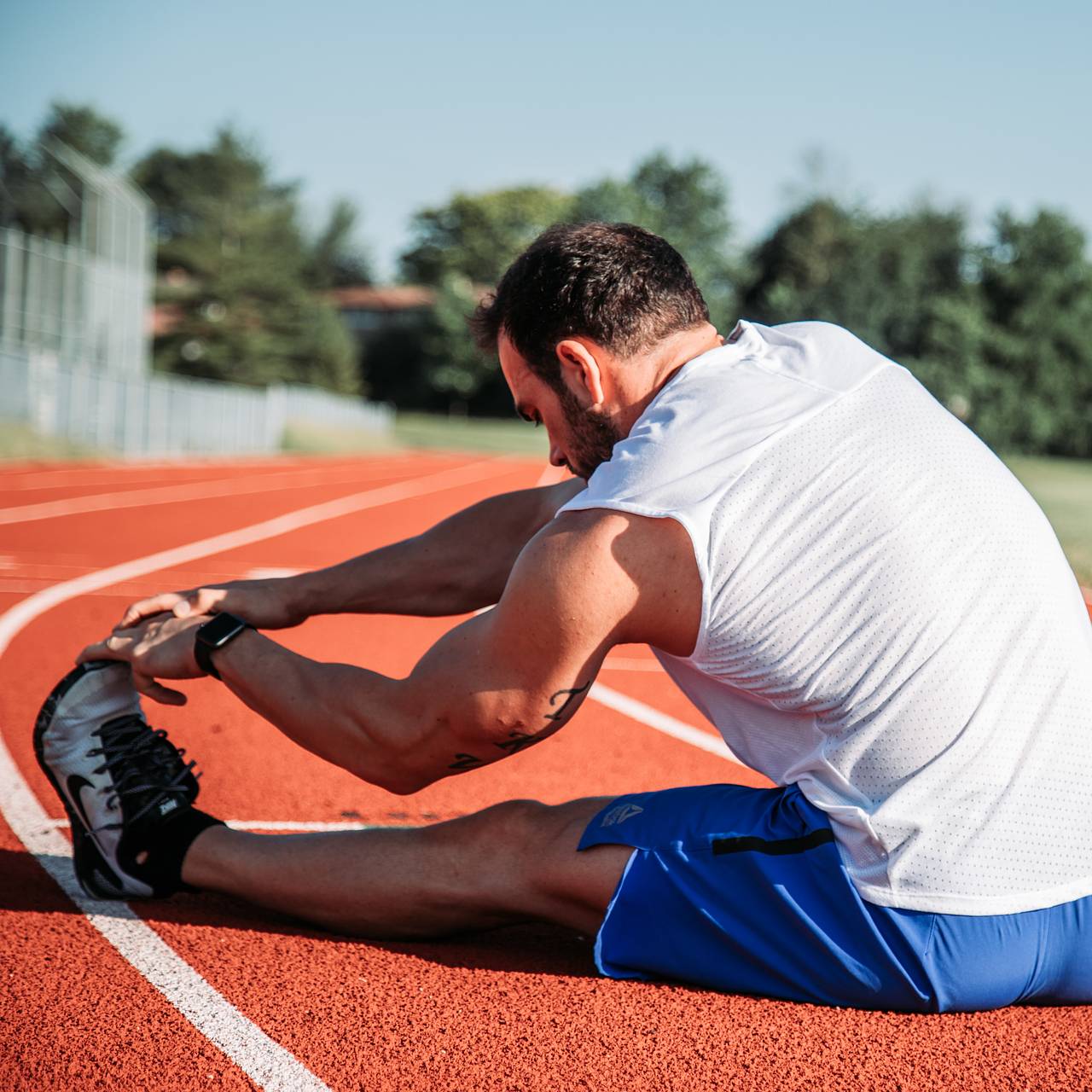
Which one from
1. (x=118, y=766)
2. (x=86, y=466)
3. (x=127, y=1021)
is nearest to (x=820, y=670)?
(x=127, y=1021)

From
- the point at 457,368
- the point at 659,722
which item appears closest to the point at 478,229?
the point at 457,368

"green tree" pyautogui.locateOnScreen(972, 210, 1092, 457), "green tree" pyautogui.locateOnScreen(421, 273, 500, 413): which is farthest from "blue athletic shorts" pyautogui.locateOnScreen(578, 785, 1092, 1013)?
"green tree" pyautogui.locateOnScreen(421, 273, 500, 413)

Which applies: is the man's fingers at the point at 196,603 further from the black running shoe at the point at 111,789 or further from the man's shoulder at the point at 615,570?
the man's shoulder at the point at 615,570

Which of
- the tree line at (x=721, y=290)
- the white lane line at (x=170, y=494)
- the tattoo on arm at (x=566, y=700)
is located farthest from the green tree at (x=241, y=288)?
the tattoo on arm at (x=566, y=700)

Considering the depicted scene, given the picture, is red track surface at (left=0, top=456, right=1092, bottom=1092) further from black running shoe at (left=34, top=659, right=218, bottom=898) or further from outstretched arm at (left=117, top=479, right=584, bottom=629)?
→ outstretched arm at (left=117, top=479, right=584, bottom=629)

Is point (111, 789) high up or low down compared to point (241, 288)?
down

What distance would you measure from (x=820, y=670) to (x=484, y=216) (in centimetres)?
9489

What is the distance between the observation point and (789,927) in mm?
2373

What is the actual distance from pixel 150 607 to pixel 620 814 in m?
1.19

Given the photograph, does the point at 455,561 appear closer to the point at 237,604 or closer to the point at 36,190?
the point at 237,604

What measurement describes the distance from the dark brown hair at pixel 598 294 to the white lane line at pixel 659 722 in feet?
8.32

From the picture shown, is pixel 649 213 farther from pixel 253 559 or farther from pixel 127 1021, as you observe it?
pixel 127 1021

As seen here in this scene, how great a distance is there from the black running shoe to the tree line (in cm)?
5135

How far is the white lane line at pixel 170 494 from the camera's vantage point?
43.9 feet
